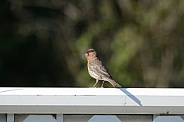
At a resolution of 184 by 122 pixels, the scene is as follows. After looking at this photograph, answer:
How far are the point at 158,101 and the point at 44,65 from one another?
947 cm

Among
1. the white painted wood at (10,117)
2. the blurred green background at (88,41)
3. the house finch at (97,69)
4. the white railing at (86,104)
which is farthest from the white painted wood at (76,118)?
the blurred green background at (88,41)

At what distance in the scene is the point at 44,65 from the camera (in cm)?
1204

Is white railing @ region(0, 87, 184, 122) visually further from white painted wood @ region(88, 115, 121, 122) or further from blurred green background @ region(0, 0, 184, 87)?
blurred green background @ region(0, 0, 184, 87)

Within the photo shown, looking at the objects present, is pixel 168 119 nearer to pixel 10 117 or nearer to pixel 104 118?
pixel 104 118

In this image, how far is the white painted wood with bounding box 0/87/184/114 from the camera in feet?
8.48

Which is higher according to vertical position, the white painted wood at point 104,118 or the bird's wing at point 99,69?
the bird's wing at point 99,69

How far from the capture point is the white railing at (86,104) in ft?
8.49

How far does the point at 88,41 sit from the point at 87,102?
8.43 metres

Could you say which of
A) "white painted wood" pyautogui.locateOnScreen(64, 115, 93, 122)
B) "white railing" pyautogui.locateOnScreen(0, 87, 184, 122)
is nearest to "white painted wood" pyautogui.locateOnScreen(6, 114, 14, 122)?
"white railing" pyautogui.locateOnScreen(0, 87, 184, 122)

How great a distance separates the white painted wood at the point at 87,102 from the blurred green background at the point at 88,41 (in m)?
7.78

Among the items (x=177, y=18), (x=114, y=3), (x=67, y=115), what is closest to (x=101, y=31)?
(x=114, y=3)

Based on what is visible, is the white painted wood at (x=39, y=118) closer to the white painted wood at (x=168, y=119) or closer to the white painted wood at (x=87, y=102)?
the white painted wood at (x=87, y=102)

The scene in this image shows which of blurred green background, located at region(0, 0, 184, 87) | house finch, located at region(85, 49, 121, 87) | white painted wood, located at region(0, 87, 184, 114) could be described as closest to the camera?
white painted wood, located at region(0, 87, 184, 114)

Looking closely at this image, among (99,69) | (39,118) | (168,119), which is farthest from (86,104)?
(99,69)
